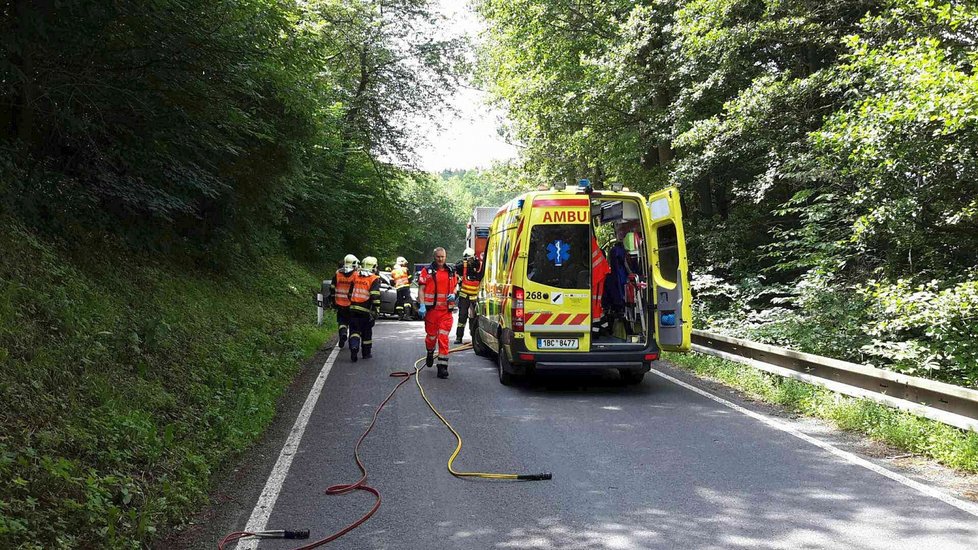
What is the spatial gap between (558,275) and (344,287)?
4609 mm

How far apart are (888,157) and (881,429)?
15.6ft

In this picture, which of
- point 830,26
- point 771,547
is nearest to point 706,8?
point 830,26

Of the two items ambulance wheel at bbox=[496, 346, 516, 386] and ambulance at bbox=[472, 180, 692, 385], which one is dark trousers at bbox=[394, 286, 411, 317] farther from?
ambulance at bbox=[472, 180, 692, 385]

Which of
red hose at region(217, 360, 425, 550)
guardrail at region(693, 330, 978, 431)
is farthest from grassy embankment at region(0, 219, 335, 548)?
guardrail at region(693, 330, 978, 431)

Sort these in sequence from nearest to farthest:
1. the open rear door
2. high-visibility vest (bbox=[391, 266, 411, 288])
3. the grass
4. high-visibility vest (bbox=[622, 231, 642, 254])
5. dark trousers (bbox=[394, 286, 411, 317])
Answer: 1. the grass
2. the open rear door
3. high-visibility vest (bbox=[622, 231, 642, 254])
4. high-visibility vest (bbox=[391, 266, 411, 288])
5. dark trousers (bbox=[394, 286, 411, 317])

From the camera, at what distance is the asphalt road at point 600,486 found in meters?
4.22

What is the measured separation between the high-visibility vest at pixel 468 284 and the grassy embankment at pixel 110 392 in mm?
3527

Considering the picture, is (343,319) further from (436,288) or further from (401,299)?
(401,299)

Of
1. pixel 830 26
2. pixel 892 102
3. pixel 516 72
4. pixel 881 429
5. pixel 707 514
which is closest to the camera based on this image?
pixel 707 514

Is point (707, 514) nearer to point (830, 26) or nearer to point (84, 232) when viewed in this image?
point (84, 232)

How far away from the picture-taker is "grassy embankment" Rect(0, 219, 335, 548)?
13.8 ft

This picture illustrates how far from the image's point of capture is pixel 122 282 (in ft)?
32.4

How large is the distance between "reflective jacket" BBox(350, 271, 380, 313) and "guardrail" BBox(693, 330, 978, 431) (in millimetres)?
5656

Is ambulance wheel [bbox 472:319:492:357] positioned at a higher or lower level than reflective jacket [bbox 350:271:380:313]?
lower
